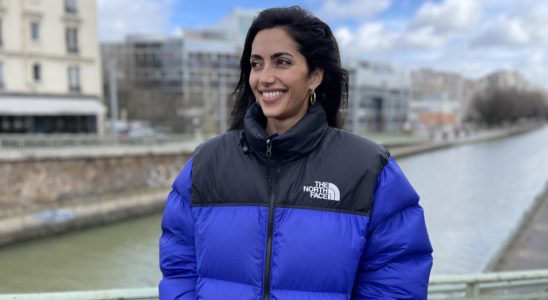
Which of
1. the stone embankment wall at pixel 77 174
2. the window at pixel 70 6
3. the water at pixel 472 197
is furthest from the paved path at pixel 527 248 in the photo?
the window at pixel 70 6

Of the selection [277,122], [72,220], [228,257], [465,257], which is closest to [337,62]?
[277,122]

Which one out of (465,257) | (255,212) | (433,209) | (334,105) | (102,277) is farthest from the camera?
(433,209)

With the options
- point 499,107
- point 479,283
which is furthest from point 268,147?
point 499,107

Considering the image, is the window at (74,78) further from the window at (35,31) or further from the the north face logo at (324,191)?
the the north face logo at (324,191)

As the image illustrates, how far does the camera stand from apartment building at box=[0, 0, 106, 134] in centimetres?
2098

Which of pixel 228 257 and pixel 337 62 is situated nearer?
pixel 228 257

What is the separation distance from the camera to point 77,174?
17.3 metres

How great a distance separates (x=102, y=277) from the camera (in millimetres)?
11383

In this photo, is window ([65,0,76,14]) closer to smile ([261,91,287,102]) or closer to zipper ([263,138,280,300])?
smile ([261,91,287,102])

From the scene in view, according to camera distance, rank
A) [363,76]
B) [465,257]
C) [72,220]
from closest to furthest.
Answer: [465,257], [72,220], [363,76]

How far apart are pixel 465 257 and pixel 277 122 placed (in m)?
12.2

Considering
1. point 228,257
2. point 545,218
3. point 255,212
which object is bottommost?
point 545,218

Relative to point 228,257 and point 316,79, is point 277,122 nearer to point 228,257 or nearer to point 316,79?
point 316,79

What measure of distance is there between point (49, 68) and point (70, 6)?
3.30 m
